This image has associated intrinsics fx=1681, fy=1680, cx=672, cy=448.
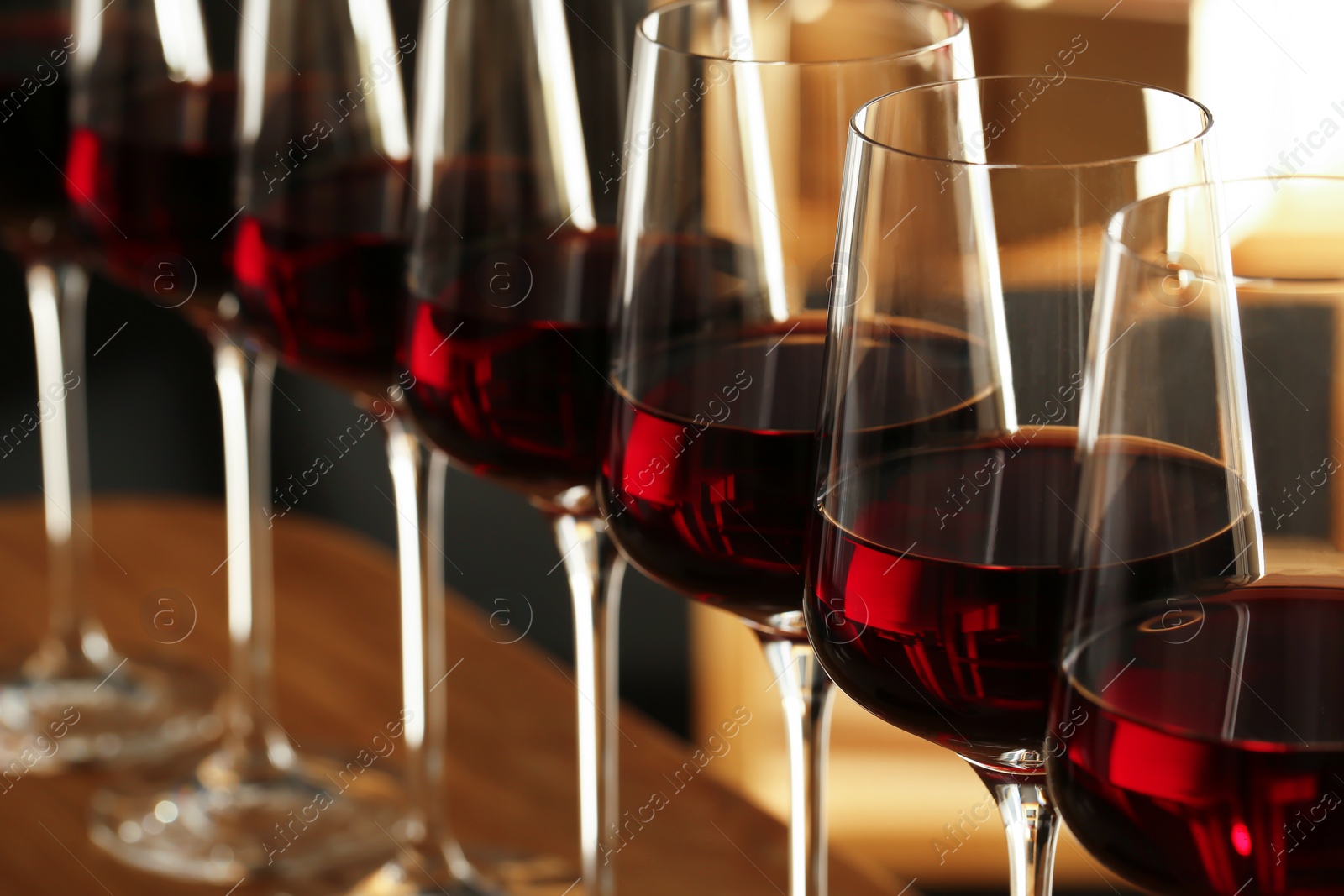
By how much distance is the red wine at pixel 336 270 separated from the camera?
0.72 meters

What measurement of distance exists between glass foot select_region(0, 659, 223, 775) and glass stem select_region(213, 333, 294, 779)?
40 mm

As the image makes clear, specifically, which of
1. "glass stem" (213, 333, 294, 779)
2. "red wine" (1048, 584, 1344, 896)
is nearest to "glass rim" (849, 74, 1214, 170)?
"red wine" (1048, 584, 1344, 896)

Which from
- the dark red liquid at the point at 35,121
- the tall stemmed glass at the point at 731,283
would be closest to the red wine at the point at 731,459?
the tall stemmed glass at the point at 731,283

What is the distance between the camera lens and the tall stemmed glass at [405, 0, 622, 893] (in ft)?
2.01

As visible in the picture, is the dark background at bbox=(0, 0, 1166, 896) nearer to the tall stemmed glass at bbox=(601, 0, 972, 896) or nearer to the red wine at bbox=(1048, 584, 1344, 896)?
the tall stemmed glass at bbox=(601, 0, 972, 896)

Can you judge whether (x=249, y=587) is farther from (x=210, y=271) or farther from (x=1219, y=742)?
(x=1219, y=742)

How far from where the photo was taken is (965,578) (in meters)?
0.43

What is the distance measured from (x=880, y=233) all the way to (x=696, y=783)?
1.59 ft

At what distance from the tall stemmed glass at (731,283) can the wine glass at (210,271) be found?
0.28 m

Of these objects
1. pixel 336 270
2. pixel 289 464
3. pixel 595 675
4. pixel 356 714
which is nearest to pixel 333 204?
pixel 336 270

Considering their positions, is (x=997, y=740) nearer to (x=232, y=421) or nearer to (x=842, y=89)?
(x=842, y=89)

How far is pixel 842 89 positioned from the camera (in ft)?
1.62

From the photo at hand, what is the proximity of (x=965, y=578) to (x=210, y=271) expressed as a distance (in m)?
0.52

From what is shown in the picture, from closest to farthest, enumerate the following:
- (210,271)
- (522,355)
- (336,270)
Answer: (522,355), (336,270), (210,271)
